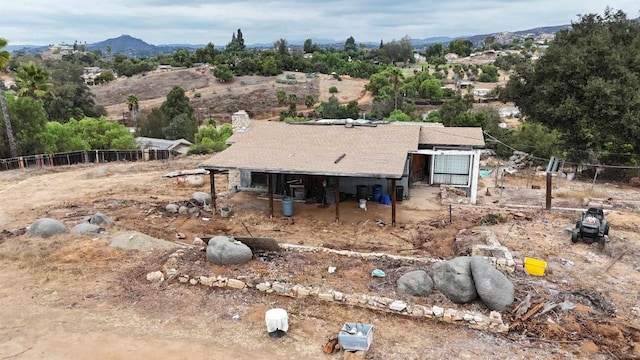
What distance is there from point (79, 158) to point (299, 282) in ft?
83.5

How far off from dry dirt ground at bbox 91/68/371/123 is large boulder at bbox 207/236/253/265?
221 feet

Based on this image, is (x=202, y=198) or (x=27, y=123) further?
(x=27, y=123)

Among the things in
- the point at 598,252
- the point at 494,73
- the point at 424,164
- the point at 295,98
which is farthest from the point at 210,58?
the point at 598,252

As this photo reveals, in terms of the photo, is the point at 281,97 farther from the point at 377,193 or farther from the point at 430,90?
the point at 377,193

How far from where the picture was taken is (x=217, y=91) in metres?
97.1

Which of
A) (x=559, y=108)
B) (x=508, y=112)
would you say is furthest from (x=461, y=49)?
(x=559, y=108)

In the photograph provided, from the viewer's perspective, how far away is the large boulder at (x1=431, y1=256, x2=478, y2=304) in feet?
34.0

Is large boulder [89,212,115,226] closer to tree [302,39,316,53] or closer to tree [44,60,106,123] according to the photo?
tree [44,60,106,123]

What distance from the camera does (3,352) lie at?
9125 mm

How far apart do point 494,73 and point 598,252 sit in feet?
367

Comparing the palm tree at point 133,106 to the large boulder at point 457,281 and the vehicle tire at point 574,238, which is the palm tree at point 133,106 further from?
the large boulder at point 457,281

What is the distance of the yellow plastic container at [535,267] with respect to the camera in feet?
38.2

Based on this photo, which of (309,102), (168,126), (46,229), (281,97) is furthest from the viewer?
(281,97)

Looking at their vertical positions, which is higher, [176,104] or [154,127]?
[176,104]
